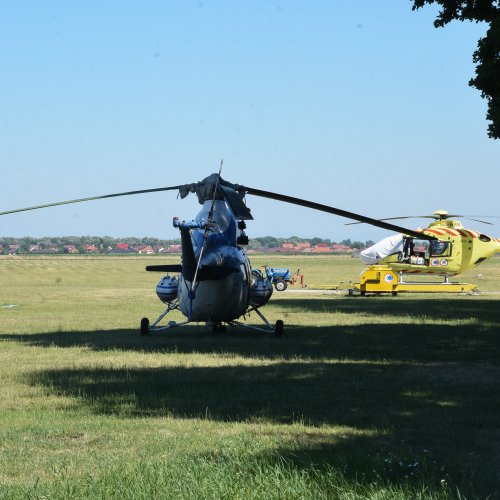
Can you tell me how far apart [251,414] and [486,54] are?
12.8 m

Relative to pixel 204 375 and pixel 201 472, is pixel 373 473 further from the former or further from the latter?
pixel 204 375

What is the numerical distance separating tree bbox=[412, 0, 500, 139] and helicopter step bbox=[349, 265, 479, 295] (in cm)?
2038

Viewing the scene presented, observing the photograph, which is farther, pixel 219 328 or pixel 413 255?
pixel 413 255

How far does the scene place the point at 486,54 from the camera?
20.5 meters

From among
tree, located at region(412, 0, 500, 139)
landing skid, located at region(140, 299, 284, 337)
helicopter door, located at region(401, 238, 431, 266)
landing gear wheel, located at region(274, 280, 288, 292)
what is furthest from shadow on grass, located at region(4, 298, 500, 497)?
landing gear wheel, located at region(274, 280, 288, 292)

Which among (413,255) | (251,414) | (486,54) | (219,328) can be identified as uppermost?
(486,54)

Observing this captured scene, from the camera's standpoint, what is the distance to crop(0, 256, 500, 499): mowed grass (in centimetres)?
686

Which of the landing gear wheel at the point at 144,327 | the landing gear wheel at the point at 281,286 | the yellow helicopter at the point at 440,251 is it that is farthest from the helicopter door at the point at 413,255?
the landing gear wheel at the point at 144,327

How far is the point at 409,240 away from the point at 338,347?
24.9 m

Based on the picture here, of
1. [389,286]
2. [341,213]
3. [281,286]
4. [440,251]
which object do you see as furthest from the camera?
[281,286]

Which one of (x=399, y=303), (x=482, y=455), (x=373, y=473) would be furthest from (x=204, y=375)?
(x=399, y=303)

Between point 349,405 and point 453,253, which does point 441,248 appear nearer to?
point 453,253

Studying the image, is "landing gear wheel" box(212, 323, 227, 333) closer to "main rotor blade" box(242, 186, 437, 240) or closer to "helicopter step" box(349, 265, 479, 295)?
"main rotor blade" box(242, 186, 437, 240)

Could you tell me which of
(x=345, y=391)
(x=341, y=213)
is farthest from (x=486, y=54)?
(x=345, y=391)
